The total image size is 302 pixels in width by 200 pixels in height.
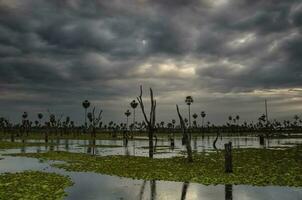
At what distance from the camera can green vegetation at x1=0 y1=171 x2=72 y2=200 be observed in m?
20.2

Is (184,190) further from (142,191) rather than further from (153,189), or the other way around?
(142,191)

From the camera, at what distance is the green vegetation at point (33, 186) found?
66.4 feet

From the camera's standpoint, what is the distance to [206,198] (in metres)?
19.8

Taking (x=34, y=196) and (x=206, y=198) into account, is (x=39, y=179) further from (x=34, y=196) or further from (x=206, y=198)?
(x=206, y=198)

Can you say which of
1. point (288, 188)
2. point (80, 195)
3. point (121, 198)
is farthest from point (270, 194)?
point (80, 195)

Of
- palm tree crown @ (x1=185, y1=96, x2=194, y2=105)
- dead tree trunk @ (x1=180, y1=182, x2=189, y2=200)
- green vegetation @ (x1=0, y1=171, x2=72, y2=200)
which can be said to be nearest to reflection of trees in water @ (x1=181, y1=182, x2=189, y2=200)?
dead tree trunk @ (x1=180, y1=182, x2=189, y2=200)

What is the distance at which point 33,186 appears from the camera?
23500mm

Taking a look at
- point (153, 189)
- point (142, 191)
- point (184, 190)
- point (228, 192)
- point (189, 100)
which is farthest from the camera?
point (189, 100)

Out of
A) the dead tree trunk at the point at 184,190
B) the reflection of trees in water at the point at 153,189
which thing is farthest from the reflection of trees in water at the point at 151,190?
the dead tree trunk at the point at 184,190

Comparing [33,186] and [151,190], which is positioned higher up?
[33,186]

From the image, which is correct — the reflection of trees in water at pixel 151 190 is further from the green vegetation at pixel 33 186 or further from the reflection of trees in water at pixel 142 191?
the green vegetation at pixel 33 186

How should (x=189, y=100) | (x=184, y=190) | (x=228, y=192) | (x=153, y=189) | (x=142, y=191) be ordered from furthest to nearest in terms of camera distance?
(x=189, y=100) → (x=153, y=189) → (x=184, y=190) → (x=142, y=191) → (x=228, y=192)

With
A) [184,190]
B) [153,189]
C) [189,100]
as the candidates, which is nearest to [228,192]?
[184,190]

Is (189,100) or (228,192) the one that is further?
(189,100)
